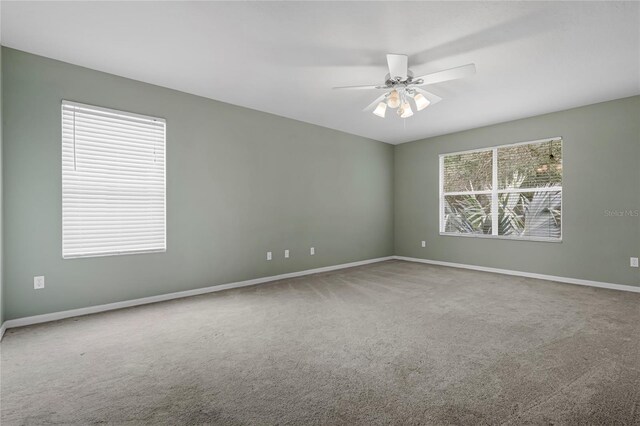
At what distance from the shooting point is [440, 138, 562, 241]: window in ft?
16.3

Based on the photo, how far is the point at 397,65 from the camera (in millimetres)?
2871

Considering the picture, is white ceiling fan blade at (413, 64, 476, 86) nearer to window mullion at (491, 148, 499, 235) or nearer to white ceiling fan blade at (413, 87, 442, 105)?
white ceiling fan blade at (413, 87, 442, 105)

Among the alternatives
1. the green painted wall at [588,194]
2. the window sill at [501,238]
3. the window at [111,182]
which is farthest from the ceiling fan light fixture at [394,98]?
the window sill at [501,238]

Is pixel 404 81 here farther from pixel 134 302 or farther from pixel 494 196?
pixel 134 302

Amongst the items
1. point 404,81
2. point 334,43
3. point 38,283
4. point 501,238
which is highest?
point 334,43

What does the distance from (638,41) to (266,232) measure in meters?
4.58

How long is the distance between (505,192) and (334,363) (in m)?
4.70

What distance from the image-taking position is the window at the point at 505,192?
496cm

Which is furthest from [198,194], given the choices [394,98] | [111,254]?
[394,98]

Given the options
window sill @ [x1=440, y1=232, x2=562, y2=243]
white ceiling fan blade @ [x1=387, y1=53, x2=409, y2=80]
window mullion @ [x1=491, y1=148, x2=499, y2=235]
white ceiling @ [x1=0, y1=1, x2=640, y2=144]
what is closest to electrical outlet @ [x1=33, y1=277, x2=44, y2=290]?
white ceiling @ [x1=0, y1=1, x2=640, y2=144]

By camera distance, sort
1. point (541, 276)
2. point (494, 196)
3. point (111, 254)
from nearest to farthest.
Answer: point (111, 254) → point (541, 276) → point (494, 196)

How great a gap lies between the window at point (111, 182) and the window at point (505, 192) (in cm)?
510

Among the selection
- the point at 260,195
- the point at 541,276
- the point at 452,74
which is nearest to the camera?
the point at 452,74

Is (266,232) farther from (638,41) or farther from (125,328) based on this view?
(638,41)
